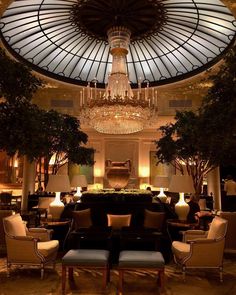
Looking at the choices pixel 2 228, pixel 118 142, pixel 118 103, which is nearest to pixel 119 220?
pixel 2 228

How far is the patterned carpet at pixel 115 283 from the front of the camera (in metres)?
4.89

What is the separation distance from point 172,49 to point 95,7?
4.30 m

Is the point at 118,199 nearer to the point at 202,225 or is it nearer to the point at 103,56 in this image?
the point at 202,225

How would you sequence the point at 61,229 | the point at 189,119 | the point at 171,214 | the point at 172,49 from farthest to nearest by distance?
the point at 172,49
the point at 189,119
the point at 171,214
the point at 61,229

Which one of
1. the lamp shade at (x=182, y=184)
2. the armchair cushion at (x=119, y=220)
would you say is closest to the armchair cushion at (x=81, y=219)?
the armchair cushion at (x=119, y=220)

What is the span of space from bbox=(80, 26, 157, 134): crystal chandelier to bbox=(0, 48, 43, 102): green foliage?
14.5ft

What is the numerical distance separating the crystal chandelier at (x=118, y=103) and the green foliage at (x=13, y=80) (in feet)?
14.5

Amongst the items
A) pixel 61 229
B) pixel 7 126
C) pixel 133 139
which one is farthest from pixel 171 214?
pixel 133 139

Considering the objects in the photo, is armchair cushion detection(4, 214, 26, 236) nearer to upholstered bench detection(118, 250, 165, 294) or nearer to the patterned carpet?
the patterned carpet

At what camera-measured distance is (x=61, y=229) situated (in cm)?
790

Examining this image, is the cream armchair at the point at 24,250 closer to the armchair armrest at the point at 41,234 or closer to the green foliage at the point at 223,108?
the armchair armrest at the point at 41,234

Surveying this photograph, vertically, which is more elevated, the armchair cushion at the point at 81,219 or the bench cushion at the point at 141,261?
the armchair cushion at the point at 81,219

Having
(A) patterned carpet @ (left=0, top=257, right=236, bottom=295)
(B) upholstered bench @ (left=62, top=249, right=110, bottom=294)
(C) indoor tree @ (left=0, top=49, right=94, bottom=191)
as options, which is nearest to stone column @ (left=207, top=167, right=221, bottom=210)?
(A) patterned carpet @ (left=0, top=257, right=236, bottom=295)

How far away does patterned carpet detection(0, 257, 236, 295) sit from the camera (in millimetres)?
4887
